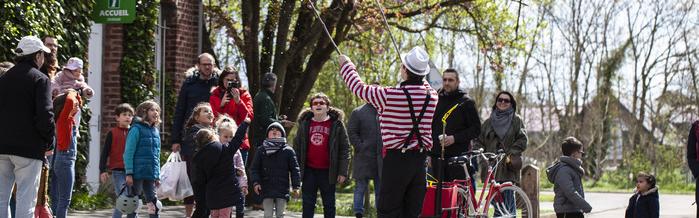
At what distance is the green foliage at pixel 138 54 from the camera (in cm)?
2042

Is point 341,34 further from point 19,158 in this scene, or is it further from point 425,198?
point 19,158

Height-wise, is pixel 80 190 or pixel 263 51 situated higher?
pixel 263 51

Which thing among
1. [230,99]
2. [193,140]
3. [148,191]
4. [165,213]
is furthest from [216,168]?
[165,213]

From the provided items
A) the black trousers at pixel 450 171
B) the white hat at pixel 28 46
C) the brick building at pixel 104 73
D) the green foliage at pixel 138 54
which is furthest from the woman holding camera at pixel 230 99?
the green foliage at pixel 138 54

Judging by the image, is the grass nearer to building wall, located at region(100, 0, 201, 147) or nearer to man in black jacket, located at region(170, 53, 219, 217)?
building wall, located at region(100, 0, 201, 147)

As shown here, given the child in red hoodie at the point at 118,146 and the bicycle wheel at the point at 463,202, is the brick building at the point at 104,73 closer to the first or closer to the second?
the child in red hoodie at the point at 118,146

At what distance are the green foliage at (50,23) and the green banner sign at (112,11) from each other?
0.55 ft

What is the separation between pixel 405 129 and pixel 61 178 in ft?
12.4

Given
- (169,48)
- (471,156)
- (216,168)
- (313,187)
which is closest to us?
(216,168)

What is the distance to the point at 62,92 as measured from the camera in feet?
44.8

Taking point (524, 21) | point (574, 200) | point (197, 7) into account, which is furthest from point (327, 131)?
point (524, 21)

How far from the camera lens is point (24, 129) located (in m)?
11.1

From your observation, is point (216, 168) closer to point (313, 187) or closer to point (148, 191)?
point (148, 191)

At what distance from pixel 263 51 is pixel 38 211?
30.9 feet
